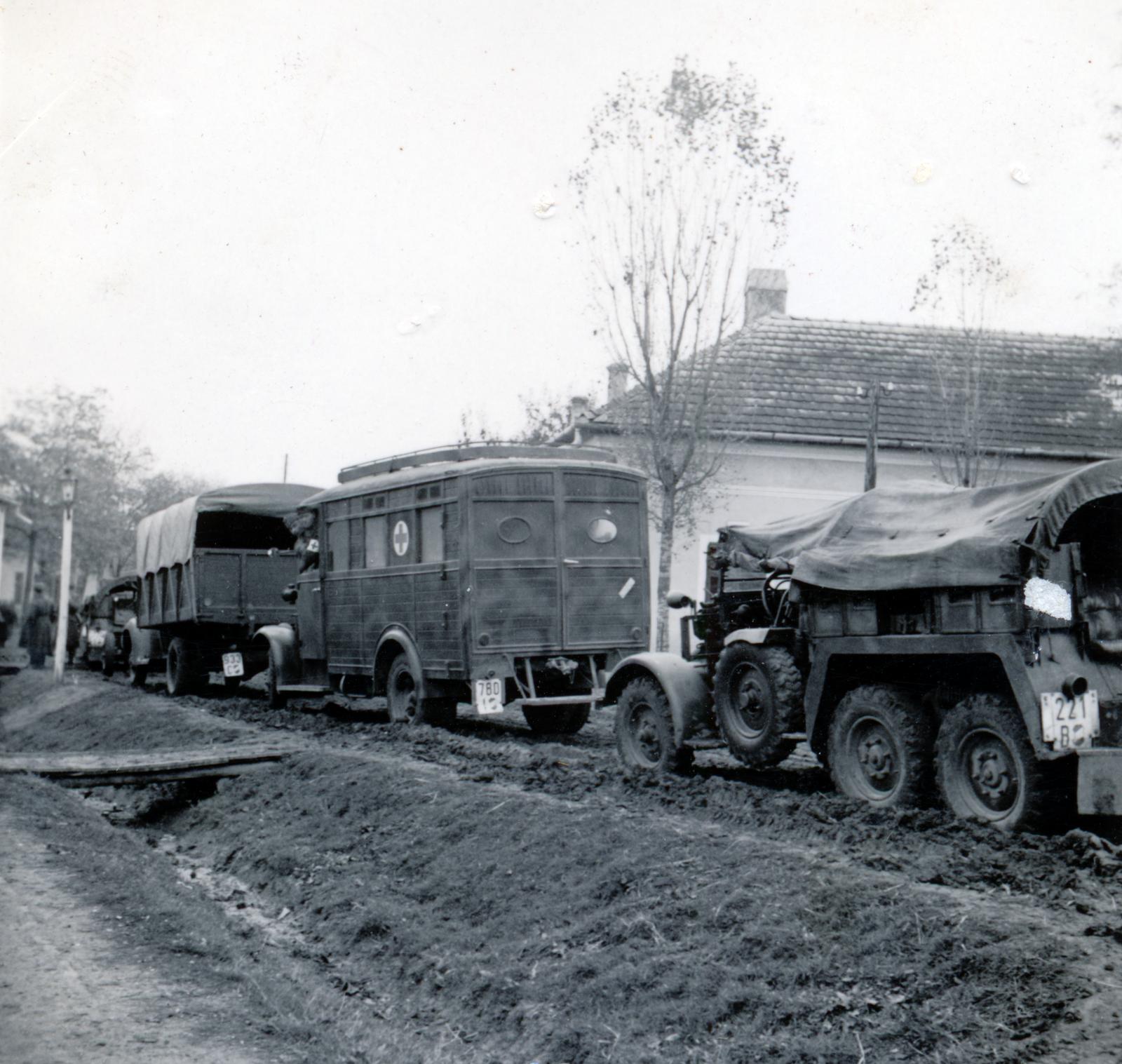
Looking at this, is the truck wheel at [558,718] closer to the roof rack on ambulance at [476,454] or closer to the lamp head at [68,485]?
the roof rack on ambulance at [476,454]

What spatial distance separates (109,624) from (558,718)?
17.8 m

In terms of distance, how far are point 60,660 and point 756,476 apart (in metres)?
13.0

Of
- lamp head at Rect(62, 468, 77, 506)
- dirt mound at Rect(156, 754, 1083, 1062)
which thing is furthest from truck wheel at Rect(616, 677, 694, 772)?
lamp head at Rect(62, 468, 77, 506)

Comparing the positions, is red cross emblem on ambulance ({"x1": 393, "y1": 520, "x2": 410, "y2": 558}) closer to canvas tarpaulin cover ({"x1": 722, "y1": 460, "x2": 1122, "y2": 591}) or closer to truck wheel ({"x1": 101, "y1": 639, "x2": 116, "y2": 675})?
canvas tarpaulin cover ({"x1": 722, "y1": 460, "x2": 1122, "y2": 591})

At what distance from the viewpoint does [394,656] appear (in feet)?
46.3

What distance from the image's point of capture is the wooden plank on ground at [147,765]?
445 inches

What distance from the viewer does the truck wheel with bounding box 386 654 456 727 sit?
13328 millimetres

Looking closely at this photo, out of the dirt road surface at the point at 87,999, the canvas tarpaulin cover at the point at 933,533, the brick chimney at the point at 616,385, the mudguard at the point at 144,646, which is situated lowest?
the dirt road surface at the point at 87,999

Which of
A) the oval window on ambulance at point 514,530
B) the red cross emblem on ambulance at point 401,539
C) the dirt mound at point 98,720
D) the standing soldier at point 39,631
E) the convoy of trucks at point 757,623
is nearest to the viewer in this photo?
the convoy of trucks at point 757,623

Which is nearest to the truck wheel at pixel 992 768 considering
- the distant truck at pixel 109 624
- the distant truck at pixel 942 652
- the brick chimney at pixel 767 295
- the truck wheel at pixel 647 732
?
the distant truck at pixel 942 652

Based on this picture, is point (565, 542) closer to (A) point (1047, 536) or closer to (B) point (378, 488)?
(B) point (378, 488)

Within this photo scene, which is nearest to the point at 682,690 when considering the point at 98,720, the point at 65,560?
the point at 98,720

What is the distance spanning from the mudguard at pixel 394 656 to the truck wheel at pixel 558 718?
1.38 m

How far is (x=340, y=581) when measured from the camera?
48.8 ft
